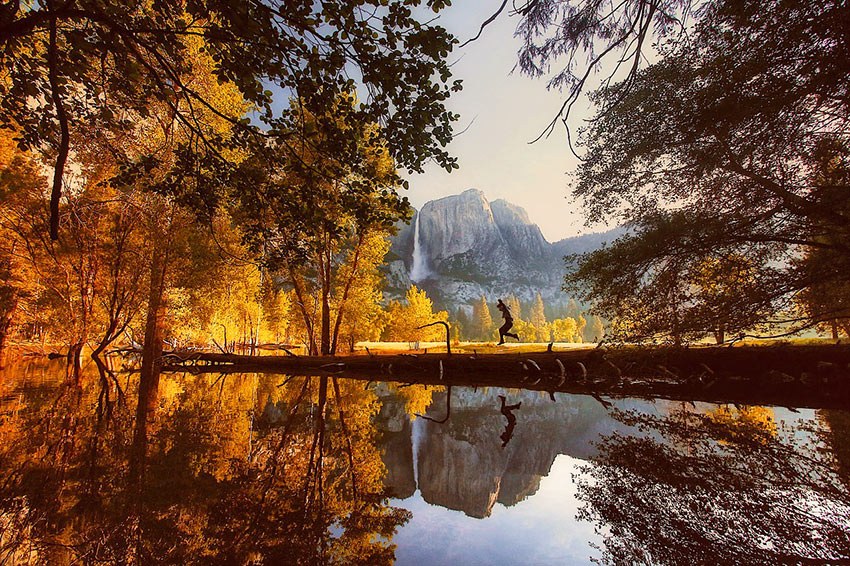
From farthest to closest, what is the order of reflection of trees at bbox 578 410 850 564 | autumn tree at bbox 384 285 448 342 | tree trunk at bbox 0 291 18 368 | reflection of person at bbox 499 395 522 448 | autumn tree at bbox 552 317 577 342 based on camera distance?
autumn tree at bbox 552 317 577 342 → autumn tree at bbox 384 285 448 342 → tree trunk at bbox 0 291 18 368 → reflection of person at bbox 499 395 522 448 → reflection of trees at bbox 578 410 850 564

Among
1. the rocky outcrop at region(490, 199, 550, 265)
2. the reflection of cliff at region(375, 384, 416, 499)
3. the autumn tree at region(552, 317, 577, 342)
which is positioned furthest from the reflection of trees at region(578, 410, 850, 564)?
the rocky outcrop at region(490, 199, 550, 265)

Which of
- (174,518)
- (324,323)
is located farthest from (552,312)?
(174,518)

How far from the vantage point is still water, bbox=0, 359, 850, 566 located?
5.57 ft

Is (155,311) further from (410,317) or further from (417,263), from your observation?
A: (417,263)

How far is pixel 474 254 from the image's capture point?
175500 millimetres

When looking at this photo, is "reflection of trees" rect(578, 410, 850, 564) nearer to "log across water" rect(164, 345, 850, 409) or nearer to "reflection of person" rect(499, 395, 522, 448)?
"reflection of person" rect(499, 395, 522, 448)

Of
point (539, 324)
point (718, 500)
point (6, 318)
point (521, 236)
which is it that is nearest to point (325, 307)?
point (718, 500)

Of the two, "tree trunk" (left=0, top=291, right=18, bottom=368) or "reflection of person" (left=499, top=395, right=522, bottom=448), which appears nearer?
"reflection of person" (left=499, top=395, right=522, bottom=448)

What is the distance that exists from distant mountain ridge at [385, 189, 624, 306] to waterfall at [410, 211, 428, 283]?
582mm

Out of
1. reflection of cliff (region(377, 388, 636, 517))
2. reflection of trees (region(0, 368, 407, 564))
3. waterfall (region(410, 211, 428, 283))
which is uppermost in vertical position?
waterfall (region(410, 211, 428, 283))

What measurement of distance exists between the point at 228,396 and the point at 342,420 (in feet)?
11.5

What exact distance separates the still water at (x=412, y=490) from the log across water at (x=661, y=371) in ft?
10.1

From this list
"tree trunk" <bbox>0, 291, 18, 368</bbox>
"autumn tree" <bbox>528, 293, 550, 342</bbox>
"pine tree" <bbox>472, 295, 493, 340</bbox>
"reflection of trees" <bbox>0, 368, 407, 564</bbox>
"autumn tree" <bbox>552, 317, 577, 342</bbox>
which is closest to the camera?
"reflection of trees" <bbox>0, 368, 407, 564</bbox>

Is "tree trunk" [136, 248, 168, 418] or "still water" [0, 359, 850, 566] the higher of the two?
"tree trunk" [136, 248, 168, 418]
